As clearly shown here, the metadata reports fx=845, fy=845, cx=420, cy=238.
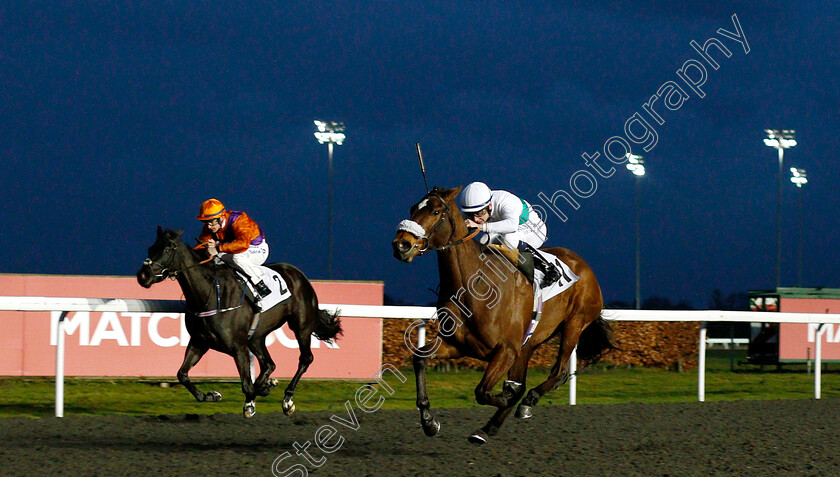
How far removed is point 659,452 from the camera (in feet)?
16.1

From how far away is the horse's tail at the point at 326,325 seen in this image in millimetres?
7156

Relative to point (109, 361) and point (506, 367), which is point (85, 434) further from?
point (109, 361)

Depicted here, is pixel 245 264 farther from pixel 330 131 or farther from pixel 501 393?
pixel 330 131

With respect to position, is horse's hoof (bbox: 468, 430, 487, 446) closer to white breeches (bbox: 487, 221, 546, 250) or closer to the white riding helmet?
white breeches (bbox: 487, 221, 546, 250)

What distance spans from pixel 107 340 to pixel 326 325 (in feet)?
9.85

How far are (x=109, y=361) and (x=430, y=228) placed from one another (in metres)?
5.74

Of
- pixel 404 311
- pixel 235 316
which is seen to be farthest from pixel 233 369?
pixel 235 316

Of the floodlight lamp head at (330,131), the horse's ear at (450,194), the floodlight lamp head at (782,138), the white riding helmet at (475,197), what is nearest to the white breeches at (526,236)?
the white riding helmet at (475,197)

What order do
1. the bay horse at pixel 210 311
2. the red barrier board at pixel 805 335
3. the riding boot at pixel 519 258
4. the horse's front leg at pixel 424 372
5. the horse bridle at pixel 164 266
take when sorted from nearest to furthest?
the horse's front leg at pixel 424 372
the riding boot at pixel 519 258
the horse bridle at pixel 164 266
the bay horse at pixel 210 311
the red barrier board at pixel 805 335

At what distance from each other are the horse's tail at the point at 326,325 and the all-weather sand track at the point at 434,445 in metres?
0.68

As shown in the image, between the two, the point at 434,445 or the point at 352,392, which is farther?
the point at 352,392

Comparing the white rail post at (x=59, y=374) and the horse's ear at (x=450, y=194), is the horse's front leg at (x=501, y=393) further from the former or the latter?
the white rail post at (x=59, y=374)

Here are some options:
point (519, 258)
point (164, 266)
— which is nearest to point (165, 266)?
point (164, 266)

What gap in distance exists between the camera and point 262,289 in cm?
642
